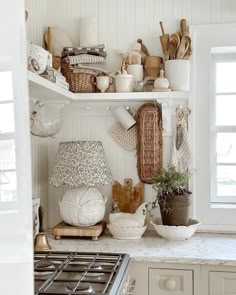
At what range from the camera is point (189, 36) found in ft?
7.88

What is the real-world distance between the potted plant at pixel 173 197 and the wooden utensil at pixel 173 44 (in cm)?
69

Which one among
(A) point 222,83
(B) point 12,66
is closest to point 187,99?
(A) point 222,83

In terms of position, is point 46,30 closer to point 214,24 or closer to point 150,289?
point 214,24

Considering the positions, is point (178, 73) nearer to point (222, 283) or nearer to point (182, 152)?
point (182, 152)

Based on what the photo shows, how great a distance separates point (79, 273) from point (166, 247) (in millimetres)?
587

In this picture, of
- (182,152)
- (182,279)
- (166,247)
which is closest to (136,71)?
(182,152)

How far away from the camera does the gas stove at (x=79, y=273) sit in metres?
1.42

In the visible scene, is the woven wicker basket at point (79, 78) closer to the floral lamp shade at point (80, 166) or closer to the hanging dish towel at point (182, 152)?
the floral lamp shade at point (80, 166)

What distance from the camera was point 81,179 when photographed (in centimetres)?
218

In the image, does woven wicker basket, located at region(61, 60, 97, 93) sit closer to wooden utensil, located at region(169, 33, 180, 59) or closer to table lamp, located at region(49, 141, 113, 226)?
table lamp, located at region(49, 141, 113, 226)

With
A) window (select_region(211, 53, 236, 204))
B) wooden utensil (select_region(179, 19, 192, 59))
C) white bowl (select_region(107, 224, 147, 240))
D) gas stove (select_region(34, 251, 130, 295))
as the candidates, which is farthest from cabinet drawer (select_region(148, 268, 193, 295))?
wooden utensil (select_region(179, 19, 192, 59))

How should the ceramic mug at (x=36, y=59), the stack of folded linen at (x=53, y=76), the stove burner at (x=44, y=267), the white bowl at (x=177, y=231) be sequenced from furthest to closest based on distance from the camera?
the white bowl at (x=177, y=231) < the stack of folded linen at (x=53, y=76) < the ceramic mug at (x=36, y=59) < the stove burner at (x=44, y=267)

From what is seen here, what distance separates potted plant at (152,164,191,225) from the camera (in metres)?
2.20

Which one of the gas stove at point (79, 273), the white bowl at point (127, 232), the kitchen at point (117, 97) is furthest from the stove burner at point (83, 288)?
the white bowl at point (127, 232)
